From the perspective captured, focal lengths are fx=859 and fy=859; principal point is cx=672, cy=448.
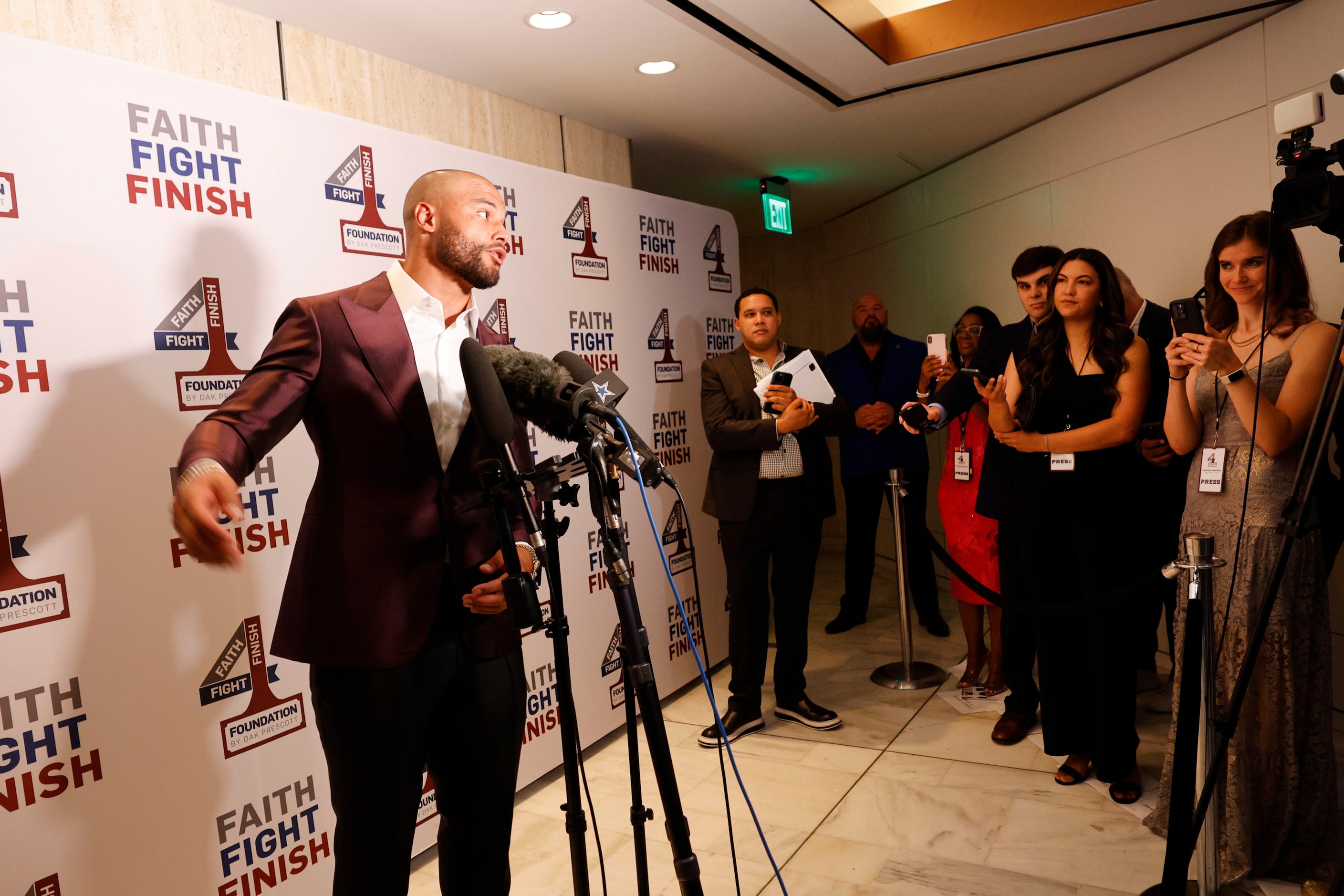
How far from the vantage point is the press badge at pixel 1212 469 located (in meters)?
2.26

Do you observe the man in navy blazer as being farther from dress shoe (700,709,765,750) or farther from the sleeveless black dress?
the sleeveless black dress

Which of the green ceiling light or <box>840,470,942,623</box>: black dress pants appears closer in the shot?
<box>840,470,942,623</box>: black dress pants

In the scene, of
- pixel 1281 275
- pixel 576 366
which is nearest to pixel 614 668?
pixel 576 366

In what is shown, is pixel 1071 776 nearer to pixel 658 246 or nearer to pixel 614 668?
pixel 614 668

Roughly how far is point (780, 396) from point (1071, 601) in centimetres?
125

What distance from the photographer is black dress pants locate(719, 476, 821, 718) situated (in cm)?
339

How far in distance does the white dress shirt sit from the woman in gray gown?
174 cm

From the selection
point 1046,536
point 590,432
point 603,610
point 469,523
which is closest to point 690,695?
point 603,610

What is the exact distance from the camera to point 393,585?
5.01 ft

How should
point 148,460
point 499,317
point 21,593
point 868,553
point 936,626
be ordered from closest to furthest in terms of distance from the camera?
point 21,593 < point 148,460 < point 499,317 < point 936,626 < point 868,553

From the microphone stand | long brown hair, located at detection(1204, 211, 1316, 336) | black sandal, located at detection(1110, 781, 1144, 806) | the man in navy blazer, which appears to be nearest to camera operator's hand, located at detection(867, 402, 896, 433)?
the man in navy blazer

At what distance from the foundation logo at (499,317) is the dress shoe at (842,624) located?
263cm

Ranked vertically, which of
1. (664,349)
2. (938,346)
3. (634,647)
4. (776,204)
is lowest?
(634,647)

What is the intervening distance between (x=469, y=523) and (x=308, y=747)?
116 cm
